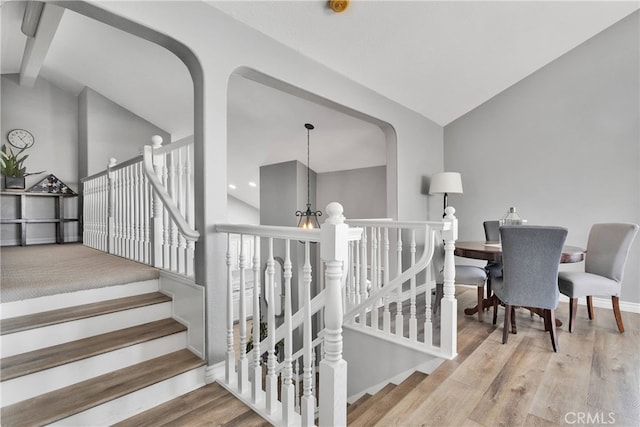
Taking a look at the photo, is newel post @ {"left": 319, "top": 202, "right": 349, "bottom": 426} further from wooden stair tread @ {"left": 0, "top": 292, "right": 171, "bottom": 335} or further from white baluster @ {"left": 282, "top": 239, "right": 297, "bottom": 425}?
wooden stair tread @ {"left": 0, "top": 292, "right": 171, "bottom": 335}

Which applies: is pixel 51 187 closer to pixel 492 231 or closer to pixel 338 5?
pixel 338 5

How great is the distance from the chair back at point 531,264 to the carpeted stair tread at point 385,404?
3.24 feet

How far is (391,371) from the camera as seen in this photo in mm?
2625

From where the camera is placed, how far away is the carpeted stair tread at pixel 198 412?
5.19 ft

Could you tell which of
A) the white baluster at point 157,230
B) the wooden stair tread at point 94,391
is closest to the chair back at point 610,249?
the wooden stair tread at point 94,391

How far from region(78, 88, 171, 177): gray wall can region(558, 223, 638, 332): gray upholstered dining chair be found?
5.67m

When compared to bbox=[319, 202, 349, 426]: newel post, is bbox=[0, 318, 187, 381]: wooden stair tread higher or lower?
lower

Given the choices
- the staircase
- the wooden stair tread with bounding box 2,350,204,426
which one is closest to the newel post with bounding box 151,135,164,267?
the staircase

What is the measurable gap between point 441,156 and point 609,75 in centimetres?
193

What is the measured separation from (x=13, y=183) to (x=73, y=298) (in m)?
3.86

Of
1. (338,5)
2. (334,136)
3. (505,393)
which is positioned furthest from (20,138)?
(505,393)

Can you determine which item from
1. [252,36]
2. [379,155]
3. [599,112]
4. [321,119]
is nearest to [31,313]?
[252,36]

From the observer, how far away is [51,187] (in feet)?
15.9

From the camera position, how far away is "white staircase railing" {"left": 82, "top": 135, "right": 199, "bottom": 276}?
2275 millimetres
